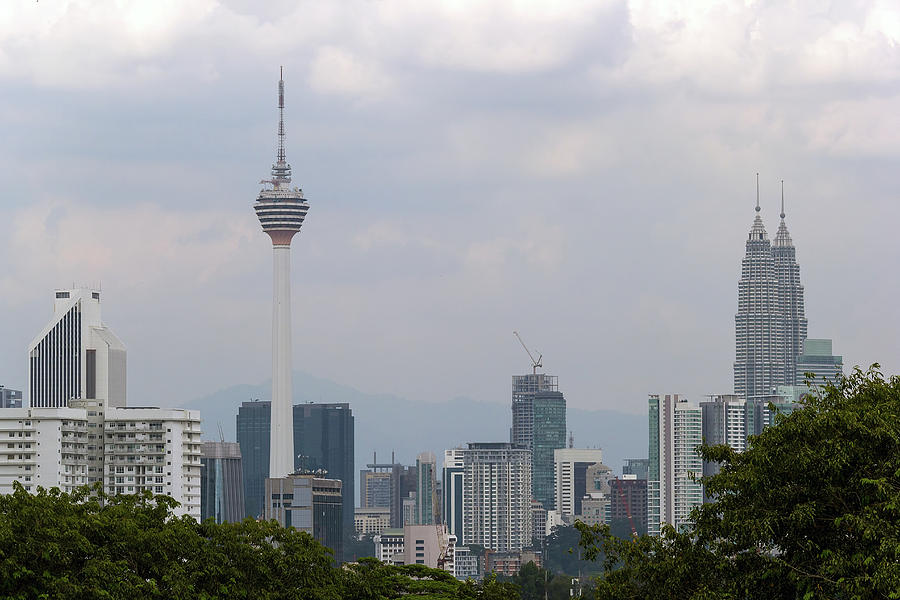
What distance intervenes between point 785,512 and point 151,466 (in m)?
119

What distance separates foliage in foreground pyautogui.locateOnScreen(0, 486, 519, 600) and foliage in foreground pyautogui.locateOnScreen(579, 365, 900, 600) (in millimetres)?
9383

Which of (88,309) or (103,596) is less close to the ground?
(88,309)

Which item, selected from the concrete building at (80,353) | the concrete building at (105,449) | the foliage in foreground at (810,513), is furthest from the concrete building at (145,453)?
the foliage in foreground at (810,513)

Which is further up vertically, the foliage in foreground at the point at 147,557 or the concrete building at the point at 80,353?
the concrete building at the point at 80,353

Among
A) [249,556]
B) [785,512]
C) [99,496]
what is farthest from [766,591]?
[99,496]

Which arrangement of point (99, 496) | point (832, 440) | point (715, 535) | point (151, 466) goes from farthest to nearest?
1. point (151, 466)
2. point (99, 496)
3. point (715, 535)
4. point (832, 440)

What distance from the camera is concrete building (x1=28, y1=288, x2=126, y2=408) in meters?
189

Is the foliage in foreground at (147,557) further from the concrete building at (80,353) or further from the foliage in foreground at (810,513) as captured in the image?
the concrete building at (80,353)

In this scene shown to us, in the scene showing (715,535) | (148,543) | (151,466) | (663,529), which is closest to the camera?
(715,535)

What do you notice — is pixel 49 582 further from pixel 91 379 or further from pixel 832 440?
pixel 91 379

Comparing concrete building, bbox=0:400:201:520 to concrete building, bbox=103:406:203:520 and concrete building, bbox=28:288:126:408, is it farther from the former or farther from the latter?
concrete building, bbox=28:288:126:408

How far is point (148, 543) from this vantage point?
33.3m

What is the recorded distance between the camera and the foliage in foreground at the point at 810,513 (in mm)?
24000

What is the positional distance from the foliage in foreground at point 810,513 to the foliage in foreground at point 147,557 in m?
9.38
